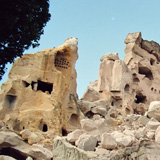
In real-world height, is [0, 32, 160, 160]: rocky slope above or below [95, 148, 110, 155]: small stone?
above

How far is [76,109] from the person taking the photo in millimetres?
18688

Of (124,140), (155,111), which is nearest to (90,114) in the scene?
(155,111)

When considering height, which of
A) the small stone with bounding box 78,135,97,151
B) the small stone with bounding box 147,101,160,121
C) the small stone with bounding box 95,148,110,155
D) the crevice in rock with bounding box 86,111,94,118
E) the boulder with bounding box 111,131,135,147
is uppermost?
the crevice in rock with bounding box 86,111,94,118

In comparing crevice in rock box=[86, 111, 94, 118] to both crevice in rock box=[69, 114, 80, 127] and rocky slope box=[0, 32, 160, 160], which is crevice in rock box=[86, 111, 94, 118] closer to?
rocky slope box=[0, 32, 160, 160]

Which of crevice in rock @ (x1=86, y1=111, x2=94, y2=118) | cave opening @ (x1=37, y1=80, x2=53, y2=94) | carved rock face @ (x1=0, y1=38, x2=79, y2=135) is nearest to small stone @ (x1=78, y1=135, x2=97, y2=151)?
carved rock face @ (x1=0, y1=38, x2=79, y2=135)

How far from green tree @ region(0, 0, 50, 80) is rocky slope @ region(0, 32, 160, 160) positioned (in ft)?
10.5

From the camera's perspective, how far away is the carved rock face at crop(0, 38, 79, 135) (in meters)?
15.7

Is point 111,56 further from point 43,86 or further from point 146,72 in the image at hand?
point 43,86

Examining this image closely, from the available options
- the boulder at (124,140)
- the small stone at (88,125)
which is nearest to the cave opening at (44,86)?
the small stone at (88,125)

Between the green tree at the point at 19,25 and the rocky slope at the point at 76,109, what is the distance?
10.5ft

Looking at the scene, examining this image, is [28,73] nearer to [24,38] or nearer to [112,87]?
[24,38]

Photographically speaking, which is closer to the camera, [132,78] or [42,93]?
[42,93]

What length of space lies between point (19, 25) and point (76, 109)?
11.6 m

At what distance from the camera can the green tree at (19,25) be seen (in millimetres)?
7230
